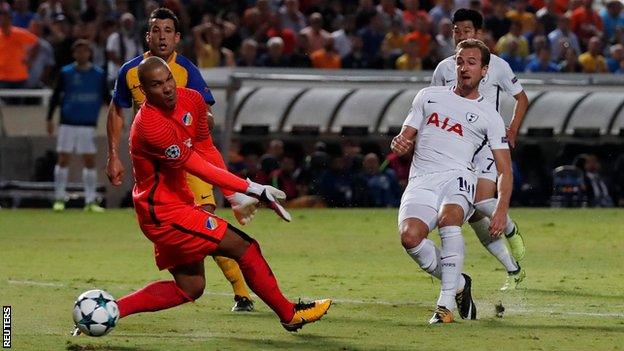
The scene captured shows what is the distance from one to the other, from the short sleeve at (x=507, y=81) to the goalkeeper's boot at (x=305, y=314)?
3.60 meters

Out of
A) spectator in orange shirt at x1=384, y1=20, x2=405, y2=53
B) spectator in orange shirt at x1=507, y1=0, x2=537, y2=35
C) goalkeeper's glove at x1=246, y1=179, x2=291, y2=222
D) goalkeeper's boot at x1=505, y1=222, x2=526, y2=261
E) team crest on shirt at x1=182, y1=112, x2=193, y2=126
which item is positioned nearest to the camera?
goalkeeper's glove at x1=246, y1=179, x2=291, y2=222

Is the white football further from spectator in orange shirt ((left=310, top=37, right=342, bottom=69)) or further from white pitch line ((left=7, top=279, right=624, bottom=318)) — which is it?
spectator in orange shirt ((left=310, top=37, right=342, bottom=69))

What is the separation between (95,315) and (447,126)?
2.93 metres

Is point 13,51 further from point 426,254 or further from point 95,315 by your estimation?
point 95,315

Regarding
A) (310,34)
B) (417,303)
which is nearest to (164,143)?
(417,303)

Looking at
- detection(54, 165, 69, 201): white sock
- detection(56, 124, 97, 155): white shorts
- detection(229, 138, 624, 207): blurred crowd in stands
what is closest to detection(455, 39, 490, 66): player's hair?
detection(229, 138, 624, 207): blurred crowd in stands

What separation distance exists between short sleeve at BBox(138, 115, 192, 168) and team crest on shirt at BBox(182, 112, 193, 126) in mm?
155

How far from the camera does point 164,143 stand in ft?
33.4

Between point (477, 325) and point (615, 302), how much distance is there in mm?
1969

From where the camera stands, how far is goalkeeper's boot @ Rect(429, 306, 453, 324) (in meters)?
11.3

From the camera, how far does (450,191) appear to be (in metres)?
11.7

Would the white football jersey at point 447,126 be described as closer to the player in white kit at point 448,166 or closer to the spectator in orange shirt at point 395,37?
the player in white kit at point 448,166

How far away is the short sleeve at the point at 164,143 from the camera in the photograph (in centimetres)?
1019

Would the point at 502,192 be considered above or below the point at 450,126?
below
